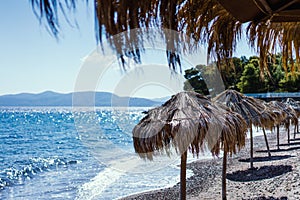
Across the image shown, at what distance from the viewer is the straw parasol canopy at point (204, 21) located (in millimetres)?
813

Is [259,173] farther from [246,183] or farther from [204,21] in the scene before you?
[204,21]

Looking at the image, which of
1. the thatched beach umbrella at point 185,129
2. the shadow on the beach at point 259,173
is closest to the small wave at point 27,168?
the shadow on the beach at point 259,173

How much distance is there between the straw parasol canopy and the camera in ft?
2.67

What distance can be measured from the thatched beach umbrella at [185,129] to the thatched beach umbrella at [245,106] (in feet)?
6.23

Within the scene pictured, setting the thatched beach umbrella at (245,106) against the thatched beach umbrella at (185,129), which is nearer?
the thatched beach umbrella at (185,129)

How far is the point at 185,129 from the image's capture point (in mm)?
4207

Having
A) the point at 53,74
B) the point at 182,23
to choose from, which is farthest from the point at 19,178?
the point at 182,23

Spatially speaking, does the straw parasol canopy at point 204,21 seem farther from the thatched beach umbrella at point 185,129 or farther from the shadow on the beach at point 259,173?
the shadow on the beach at point 259,173

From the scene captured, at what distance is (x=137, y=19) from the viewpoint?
98 centimetres

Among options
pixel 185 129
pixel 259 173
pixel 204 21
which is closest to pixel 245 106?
pixel 259 173

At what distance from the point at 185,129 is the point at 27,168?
12.7m

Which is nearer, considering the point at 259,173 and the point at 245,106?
the point at 245,106

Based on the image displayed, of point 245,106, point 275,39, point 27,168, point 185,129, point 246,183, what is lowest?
point 27,168

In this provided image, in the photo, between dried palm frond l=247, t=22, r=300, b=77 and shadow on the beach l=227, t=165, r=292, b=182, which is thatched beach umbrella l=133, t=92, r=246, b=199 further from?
shadow on the beach l=227, t=165, r=292, b=182
